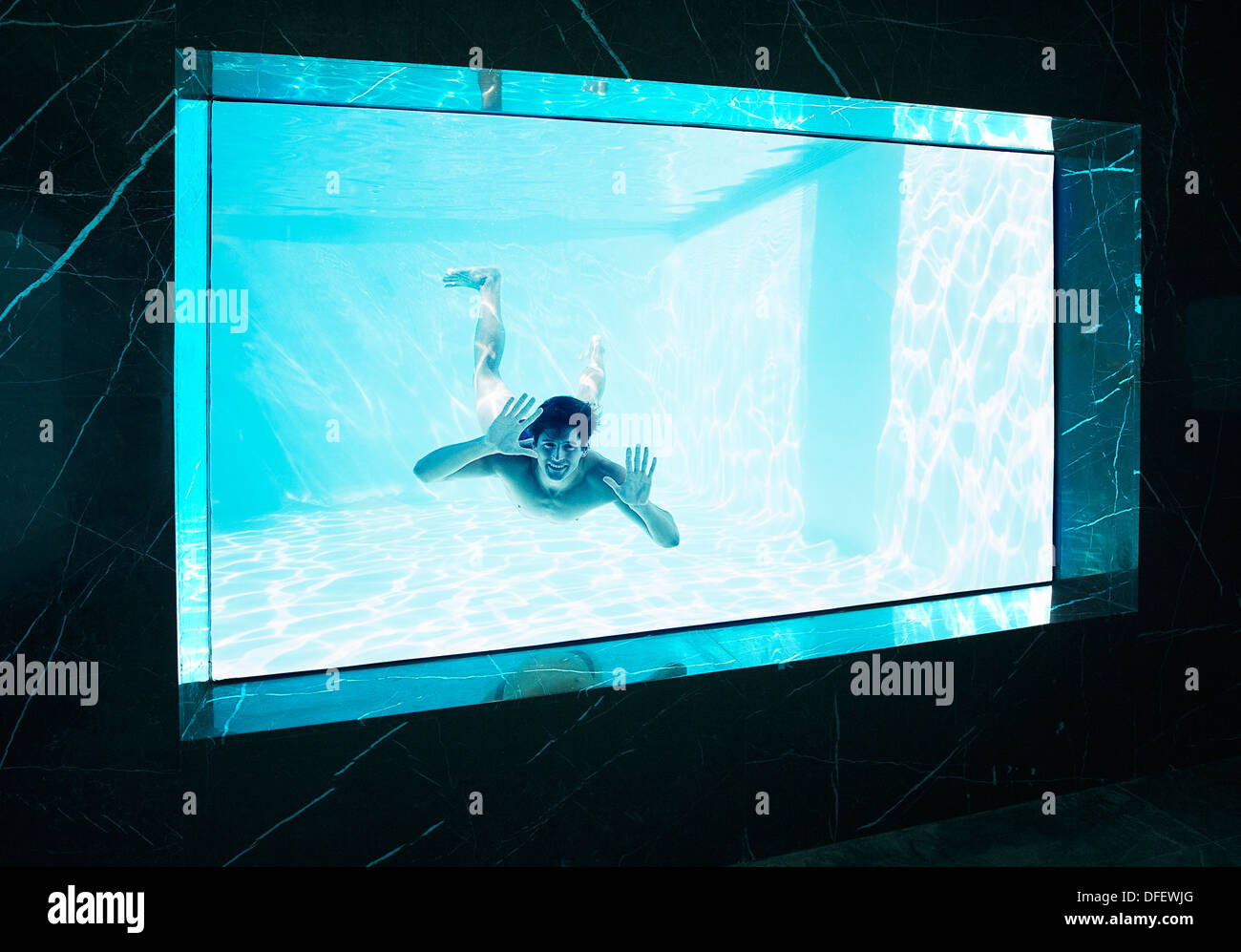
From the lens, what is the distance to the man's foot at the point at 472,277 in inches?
147

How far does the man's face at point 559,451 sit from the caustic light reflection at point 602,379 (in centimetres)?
2

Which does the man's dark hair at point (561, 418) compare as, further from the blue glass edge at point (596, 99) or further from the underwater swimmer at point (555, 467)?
the blue glass edge at point (596, 99)

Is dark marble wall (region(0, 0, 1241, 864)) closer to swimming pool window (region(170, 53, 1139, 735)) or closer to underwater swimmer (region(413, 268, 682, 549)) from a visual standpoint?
swimming pool window (region(170, 53, 1139, 735))

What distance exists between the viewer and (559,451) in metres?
2.83

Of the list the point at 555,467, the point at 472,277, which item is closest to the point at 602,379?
the point at 472,277

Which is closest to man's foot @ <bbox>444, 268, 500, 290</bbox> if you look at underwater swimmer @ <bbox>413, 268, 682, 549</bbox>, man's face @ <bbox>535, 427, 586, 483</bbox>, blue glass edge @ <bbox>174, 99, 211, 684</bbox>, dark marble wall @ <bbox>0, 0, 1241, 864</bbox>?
underwater swimmer @ <bbox>413, 268, 682, 549</bbox>

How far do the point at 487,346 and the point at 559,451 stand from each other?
4.25 feet

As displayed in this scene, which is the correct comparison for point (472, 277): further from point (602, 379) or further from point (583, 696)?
point (583, 696)

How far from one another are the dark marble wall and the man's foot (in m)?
2.14

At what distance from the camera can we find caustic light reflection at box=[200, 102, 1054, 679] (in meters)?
2.85

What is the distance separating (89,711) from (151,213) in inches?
39.6

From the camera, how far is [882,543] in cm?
374
